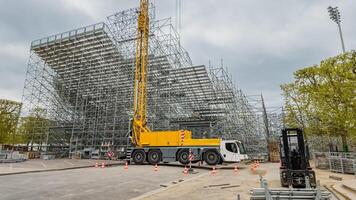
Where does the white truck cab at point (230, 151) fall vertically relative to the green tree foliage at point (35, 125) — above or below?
below

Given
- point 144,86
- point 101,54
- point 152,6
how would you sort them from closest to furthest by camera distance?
point 144,86
point 152,6
point 101,54

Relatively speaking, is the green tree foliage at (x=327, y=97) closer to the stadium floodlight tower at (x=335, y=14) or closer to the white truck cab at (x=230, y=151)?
the white truck cab at (x=230, y=151)

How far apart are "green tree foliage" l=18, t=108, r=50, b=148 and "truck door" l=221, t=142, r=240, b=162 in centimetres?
2442

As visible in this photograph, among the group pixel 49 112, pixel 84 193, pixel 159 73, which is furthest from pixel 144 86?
pixel 49 112

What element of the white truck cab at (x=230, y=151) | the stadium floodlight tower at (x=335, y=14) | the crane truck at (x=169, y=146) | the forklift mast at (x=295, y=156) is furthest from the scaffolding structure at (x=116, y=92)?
the forklift mast at (x=295, y=156)

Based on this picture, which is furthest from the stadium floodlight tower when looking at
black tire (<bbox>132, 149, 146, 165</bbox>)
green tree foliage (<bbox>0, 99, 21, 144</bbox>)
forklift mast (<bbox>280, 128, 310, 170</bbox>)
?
green tree foliage (<bbox>0, 99, 21, 144</bbox>)

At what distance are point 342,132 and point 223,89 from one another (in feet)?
42.6

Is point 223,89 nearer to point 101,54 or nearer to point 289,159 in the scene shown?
point 101,54

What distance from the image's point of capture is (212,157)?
1722cm

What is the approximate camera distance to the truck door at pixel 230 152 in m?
16.9

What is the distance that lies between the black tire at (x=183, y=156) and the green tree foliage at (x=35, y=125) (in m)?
21.4

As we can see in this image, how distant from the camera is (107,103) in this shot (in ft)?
97.5

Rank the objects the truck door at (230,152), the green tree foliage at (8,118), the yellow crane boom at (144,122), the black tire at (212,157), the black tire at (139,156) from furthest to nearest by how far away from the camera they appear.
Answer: the green tree foliage at (8,118)
the black tire at (139,156)
the yellow crane boom at (144,122)
the black tire at (212,157)
the truck door at (230,152)

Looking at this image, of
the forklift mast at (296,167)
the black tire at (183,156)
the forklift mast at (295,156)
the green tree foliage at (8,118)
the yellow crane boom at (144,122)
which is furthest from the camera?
the green tree foliage at (8,118)
